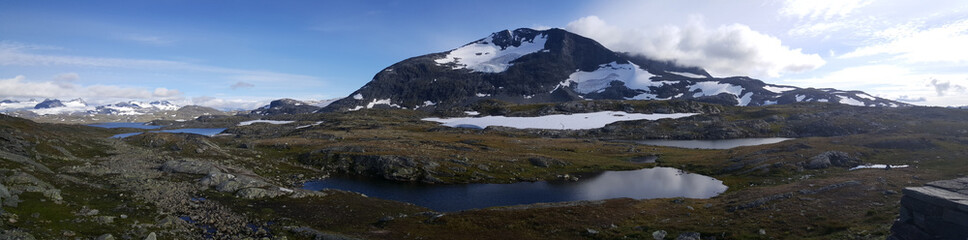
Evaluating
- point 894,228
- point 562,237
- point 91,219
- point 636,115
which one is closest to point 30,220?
point 91,219

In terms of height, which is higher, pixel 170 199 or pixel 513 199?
pixel 170 199

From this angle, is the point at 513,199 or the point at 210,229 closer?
the point at 210,229

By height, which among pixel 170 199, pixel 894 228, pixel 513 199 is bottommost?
pixel 513 199

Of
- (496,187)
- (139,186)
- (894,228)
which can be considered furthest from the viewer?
(496,187)

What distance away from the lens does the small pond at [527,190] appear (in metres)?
50.8

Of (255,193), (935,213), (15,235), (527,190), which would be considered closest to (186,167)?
(255,193)

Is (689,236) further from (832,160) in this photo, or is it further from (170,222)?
(832,160)

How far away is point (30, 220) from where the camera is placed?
70.3 feet

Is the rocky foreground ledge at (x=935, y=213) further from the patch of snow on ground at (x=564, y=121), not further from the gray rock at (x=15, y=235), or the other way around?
the patch of snow on ground at (x=564, y=121)

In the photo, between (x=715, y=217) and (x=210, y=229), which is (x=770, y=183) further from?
(x=210, y=229)

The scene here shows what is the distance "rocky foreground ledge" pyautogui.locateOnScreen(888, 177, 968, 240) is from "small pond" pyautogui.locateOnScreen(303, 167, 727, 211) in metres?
34.0

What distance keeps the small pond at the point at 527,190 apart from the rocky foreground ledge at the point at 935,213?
3395 cm

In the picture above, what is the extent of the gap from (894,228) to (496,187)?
4487 centimetres

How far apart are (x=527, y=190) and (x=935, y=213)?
43.9 m
